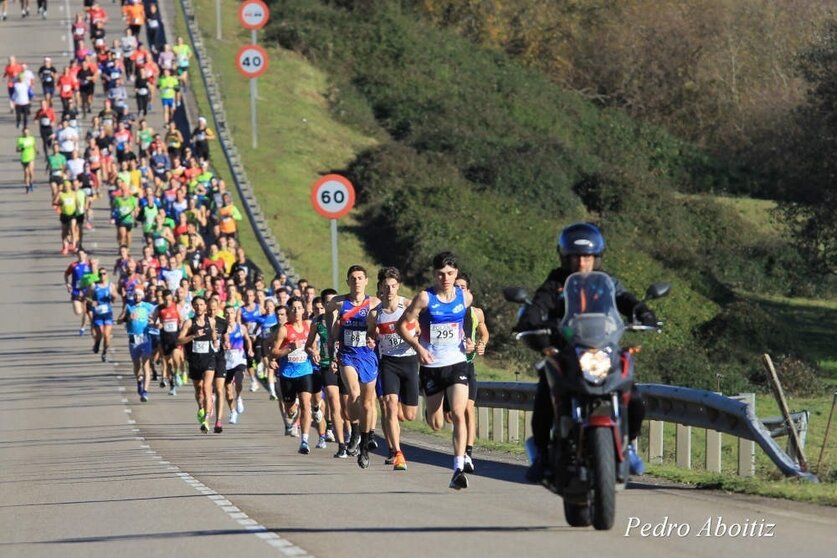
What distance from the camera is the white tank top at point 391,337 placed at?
17.4m

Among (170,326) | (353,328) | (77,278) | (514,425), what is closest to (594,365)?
(353,328)

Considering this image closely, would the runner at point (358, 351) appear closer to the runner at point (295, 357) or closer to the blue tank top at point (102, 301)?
the runner at point (295, 357)

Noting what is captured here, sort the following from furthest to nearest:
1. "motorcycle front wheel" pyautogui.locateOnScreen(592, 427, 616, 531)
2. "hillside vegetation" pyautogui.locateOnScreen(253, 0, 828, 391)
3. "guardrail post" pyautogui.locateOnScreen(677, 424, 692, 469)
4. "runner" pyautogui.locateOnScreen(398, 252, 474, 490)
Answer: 1. "hillside vegetation" pyautogui.locateOnScreen(253, 0, 828, 391)
2. "guardrail post" pyautogui.locateOnScreen(677, 424, 692, 469)
3. "runner" pyautogui.locateOnScreen(398, 252, 474, 490)
4. "motorcycle front wheel" pyautogui.locateOnScreen(592, 427, 616, 531)

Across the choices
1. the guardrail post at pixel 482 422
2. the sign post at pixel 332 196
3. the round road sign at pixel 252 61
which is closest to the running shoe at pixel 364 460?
the guardrail post at pixel 482 422

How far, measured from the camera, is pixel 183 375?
3216 cm

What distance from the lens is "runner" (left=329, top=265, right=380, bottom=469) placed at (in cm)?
1834

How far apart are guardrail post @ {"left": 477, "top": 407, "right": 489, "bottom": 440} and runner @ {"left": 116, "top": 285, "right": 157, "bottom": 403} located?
6664 millimetres

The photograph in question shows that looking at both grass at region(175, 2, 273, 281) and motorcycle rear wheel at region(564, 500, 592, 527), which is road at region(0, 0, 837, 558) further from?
grass at region(175, 2, 273, 281)

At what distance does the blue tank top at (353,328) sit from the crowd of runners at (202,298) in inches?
0.5

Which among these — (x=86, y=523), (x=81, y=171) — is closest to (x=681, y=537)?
(x=86, y=523)

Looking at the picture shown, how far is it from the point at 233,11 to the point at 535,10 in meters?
15.4

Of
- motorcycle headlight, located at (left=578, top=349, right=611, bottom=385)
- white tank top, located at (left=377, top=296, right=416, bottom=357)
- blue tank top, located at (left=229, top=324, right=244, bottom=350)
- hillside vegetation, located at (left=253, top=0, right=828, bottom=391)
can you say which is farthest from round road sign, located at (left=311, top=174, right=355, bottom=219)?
motorcycle headlight, located at (left=578, top=349, right=611, bottom=385)

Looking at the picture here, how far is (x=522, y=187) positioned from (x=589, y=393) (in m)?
45.1

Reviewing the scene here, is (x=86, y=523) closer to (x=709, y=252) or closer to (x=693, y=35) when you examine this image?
(x=709, y=252)
